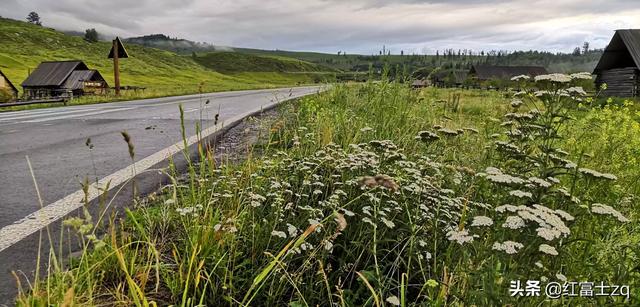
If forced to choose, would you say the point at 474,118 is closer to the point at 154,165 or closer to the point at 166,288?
the point at 154,165

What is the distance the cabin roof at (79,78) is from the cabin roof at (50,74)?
1.91 feet

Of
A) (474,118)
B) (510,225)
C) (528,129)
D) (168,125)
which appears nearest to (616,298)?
(510,225)

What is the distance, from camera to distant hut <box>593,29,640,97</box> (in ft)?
103

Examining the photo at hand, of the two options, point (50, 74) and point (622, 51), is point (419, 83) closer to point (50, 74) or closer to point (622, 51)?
point (622, 51)

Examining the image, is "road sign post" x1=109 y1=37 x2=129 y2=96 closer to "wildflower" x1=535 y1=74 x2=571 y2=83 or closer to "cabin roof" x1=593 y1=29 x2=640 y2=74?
"wildflower" x1=535 y1=74 x2=571 y2=83

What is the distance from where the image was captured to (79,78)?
2044 inches

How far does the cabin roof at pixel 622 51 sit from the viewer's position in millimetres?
31109

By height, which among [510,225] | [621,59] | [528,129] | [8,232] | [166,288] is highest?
[621,59]

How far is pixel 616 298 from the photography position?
2047 mm

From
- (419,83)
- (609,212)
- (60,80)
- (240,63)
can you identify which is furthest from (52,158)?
(240,63)

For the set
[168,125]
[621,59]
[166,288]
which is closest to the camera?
[166,288]

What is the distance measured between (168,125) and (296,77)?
14544cm

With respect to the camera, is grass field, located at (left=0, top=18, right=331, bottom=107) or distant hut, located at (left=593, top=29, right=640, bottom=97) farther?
grass field, located at (left=0, top=18, right=331, bottom=107)

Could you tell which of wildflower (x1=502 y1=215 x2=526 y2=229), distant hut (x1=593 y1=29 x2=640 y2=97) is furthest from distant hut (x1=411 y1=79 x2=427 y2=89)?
distant hut (x1=593 y1=29 x2=640 y2=97)
